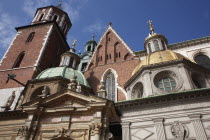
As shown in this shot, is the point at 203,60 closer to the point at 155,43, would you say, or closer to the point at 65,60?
the point at 155,43

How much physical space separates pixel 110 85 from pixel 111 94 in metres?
1.07

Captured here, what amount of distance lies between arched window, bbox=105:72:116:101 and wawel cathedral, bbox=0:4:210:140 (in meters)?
0.09

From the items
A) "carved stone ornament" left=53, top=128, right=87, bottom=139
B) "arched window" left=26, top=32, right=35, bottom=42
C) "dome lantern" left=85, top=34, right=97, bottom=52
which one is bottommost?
"carved stone ornament" left=53, top=128, right=87, bottom=139

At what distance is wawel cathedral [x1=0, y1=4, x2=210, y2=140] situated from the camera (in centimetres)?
1050

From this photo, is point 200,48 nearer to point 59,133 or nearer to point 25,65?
point 59,133

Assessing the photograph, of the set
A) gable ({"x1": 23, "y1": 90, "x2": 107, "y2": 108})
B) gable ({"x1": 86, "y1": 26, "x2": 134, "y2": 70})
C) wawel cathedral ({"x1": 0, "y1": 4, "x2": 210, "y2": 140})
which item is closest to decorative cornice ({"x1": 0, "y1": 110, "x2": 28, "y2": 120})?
wawel cathedral ({"x1": 0, "y1": 4, "x2": 210, "y2": 140})

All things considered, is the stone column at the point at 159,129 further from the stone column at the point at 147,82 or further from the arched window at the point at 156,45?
the arched window at the point at 156,45

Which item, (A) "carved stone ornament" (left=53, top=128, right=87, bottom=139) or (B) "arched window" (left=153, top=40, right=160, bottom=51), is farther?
(B) "arched window" (left=153, top=40, right=160, bottom=51)

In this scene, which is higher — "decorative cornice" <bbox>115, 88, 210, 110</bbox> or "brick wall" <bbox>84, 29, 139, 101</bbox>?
"brick wall" <bbox>84, 29, 139, 101</bbox>

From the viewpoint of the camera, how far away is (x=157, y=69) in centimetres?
1448

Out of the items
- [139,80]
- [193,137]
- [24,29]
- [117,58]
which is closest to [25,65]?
[24,29]

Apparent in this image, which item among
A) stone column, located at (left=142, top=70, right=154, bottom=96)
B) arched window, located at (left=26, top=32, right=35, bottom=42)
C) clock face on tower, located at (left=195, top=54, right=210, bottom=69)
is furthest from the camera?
arched window, located at (left=26, top=32, right=35, bottom=42)

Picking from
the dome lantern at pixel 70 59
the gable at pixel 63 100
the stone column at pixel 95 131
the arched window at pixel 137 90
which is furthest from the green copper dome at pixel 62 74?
the stone column at pixel 95 131

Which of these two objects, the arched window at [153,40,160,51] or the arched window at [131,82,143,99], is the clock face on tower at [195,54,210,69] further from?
the arched window at [131,82,143,99]
